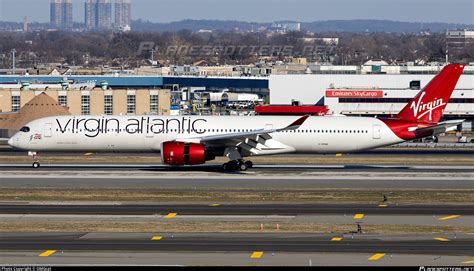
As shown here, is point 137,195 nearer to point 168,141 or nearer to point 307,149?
point 168,141

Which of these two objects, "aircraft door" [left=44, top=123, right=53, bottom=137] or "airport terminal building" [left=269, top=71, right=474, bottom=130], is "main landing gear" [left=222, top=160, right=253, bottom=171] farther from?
"airport terminal building" [left=269, top=71, right=474, bottom=130]

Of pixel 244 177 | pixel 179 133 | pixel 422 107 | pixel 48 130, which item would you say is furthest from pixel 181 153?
pixel 422 107

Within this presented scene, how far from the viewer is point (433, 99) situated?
66500mm

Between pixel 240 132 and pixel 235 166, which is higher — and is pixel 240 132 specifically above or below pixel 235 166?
above

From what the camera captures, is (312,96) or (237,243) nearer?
(237,243)

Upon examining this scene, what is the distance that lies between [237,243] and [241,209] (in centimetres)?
921

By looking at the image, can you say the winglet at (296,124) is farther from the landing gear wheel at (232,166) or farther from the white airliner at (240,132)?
the landing gear wheel at (232,166)

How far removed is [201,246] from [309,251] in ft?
14.2

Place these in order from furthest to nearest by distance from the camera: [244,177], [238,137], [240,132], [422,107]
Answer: [422,107] < [240,132] < [238,137] < [244,177]

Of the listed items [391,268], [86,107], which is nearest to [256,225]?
[391,268]

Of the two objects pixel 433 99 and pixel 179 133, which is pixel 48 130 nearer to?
pixel 179 133

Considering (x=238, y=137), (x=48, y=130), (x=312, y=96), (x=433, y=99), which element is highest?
(x=433, y=99)

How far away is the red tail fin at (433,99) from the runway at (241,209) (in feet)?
60.6

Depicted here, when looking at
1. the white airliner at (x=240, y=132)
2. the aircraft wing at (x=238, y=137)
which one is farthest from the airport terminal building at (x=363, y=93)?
the aircraft wing at (x=238, y=137)
